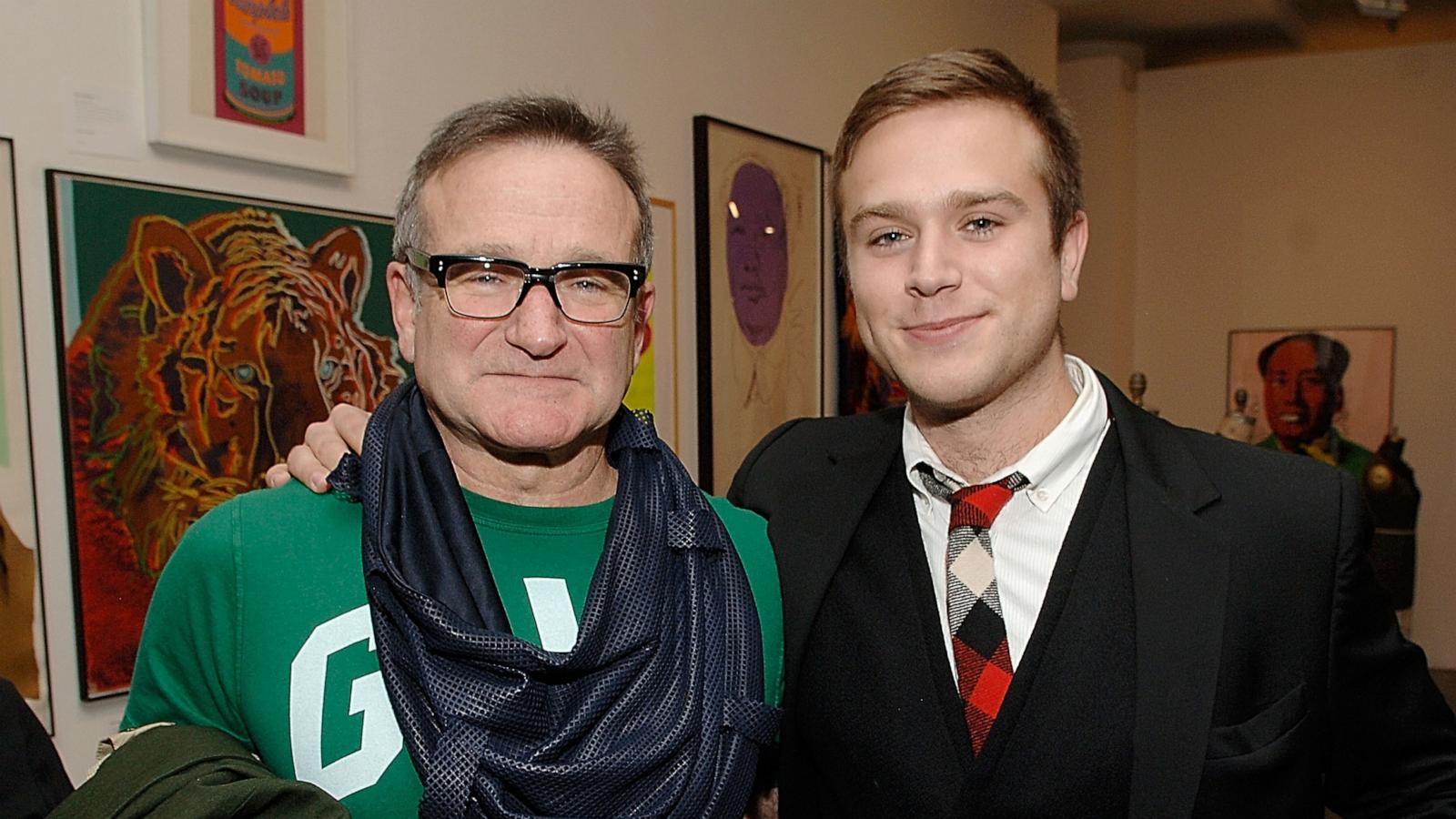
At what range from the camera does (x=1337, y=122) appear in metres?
6.55

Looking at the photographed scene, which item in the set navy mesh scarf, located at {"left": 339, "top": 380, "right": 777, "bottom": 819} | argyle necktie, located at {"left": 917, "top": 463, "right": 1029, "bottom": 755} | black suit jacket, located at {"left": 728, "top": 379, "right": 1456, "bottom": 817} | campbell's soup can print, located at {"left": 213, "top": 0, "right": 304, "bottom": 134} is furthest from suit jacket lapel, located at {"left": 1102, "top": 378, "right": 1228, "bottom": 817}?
campbell's soup can print, located at {"left": 213, "top": 0, "right": 304, "bottom": 134}

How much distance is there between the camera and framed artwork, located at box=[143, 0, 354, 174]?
199cm

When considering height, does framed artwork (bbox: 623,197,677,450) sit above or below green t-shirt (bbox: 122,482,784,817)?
above

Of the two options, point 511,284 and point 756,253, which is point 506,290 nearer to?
point 511,284

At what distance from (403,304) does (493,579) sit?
0.38m

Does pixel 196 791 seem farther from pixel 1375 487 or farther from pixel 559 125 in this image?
pixel 1375 487

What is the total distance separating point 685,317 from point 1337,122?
504 centimetres

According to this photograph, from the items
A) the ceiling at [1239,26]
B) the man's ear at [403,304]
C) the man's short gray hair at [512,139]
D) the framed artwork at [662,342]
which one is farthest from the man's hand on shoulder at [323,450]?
the ceiling at [1239,26]

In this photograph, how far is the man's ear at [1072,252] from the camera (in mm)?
1667

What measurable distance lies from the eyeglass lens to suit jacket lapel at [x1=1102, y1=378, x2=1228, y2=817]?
744 millimetres

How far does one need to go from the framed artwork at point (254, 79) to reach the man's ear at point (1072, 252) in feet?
4.74

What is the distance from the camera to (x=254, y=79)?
2.13 m

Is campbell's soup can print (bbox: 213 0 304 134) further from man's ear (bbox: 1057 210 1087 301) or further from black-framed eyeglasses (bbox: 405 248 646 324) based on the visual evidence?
man's ear (bbox: 1057 210 1087 301)

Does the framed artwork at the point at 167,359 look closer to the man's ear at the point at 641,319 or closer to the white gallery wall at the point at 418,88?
the white gallery wall at the point at 418,88
